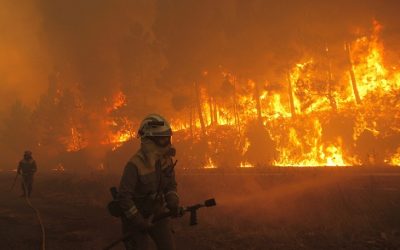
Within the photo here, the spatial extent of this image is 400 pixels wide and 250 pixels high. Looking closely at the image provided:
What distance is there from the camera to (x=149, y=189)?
498 cm

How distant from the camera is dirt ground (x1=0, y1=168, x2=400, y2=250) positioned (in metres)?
8.81

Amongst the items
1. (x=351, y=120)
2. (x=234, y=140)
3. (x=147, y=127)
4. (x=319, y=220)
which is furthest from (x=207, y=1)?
(x=147, y=127)

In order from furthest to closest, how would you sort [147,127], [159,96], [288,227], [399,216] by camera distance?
[159,96], [288,227], [399,216], [147,127]

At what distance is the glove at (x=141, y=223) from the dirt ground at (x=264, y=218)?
14.3 feet

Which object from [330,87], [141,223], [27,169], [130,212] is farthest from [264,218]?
[330,87]

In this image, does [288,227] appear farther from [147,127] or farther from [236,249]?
[147,127]

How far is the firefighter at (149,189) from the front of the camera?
15.8 ft

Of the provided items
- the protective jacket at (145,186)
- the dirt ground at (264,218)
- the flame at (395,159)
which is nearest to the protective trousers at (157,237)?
the protective jacket at (145,186)

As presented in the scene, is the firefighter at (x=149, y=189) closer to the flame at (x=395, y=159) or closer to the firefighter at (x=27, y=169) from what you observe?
the firefighter at (x=27, y=169)

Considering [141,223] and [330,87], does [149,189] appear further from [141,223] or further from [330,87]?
[330,87]

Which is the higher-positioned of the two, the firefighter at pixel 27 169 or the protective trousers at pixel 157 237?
the firefighter at pixel 27 169

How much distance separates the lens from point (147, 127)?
523cm

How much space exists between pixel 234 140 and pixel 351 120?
12507 millimetres

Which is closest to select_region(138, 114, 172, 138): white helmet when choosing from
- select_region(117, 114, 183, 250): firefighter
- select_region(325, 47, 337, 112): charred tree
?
select_region(117, 114, 183, 250): firefighter
